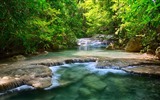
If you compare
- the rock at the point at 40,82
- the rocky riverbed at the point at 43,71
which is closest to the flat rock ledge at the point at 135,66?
the rocky riverbed at the point at 43,71

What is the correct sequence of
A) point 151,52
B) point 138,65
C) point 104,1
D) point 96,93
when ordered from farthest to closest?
1. point 104,1
2. point 151,52
3. point 138,65
4. point 96,93

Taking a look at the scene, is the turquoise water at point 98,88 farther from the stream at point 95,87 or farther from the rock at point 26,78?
→ the rock at point 26,78

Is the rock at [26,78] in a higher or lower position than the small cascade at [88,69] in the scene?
higher

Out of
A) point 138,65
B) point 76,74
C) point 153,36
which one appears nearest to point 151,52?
point 153,36

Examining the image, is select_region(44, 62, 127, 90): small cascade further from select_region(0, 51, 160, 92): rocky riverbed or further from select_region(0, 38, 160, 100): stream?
select_region(0, 51, 160, 92): rocky riverbed

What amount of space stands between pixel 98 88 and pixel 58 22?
23.7 feet

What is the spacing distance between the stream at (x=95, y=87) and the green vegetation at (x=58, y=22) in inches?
104

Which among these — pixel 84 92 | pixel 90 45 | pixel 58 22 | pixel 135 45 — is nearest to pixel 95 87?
pixel 84 92

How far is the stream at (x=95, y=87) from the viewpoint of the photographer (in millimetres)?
8398

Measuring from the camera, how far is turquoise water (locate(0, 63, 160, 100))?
330 inches

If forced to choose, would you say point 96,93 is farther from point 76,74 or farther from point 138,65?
point 138,65

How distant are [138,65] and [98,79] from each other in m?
3.33

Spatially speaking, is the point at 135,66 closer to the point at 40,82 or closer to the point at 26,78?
the point at 40,82

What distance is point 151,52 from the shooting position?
56.6ft
